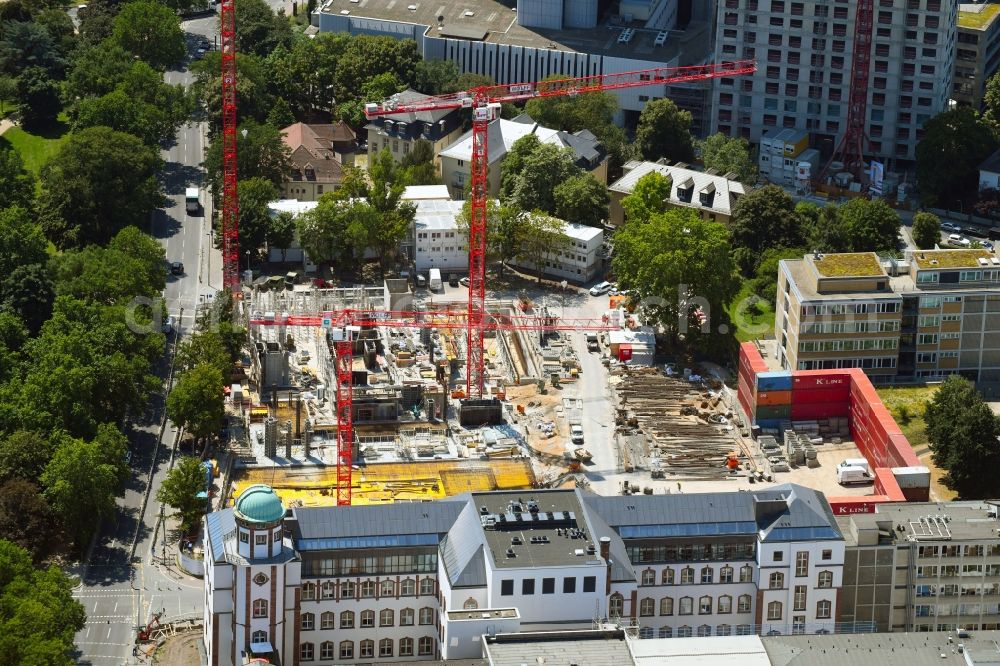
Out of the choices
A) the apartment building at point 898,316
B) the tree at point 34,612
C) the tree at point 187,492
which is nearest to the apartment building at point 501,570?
the tree at point 34,612

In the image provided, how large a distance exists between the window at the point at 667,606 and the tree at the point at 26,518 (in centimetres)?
4745

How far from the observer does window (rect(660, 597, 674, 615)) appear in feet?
504

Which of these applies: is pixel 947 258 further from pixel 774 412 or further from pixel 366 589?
pixel 366 589

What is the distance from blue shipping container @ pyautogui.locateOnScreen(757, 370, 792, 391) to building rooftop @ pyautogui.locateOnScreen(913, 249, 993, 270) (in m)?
16.5

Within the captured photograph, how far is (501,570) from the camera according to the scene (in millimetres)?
145375

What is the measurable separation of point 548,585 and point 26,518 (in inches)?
1728

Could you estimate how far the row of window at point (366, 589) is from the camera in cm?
14900

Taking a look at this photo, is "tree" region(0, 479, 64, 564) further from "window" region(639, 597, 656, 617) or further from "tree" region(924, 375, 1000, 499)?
"tree" region(924, 375, 1000, 499)

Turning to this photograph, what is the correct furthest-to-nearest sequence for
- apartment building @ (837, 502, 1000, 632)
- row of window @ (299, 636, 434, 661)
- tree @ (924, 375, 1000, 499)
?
tree @ (924, 375, 1000, 499) < apartment building @ (837, 502, 1000, 632) < row of window @ (299, 636, 434, 661)

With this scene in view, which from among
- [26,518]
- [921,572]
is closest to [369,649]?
[26,518]

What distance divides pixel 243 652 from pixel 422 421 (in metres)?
49.3

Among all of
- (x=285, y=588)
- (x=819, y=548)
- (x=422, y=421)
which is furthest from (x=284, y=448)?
(x=819, y=548)

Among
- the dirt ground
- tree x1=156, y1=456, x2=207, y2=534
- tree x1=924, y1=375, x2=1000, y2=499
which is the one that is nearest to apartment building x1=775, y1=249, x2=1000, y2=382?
tree x1=924, y1=375, x2=1000, y2=499

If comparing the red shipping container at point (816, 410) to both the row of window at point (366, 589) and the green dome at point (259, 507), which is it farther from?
the green dome at point (259, 507)
